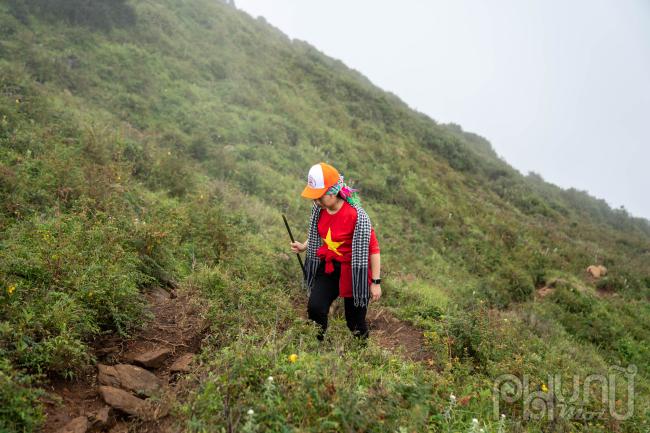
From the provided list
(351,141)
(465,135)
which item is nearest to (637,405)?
(351,141)

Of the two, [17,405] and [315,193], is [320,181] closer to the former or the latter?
[315,193]

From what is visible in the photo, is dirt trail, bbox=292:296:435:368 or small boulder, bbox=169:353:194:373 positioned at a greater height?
dirt trail, bbox=292:296:435:368

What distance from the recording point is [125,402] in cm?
316

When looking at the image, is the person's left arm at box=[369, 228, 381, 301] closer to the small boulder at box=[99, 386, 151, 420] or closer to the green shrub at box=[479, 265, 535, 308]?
the small boulder at box=[99, 386, 151, 420]

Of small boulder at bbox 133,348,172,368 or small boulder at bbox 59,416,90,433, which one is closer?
small boulder at bbox 59,416,90,433

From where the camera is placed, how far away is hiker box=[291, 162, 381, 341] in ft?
13.3

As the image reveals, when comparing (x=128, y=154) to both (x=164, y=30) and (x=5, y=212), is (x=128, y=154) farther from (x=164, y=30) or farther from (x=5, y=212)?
(x=164, y=30)

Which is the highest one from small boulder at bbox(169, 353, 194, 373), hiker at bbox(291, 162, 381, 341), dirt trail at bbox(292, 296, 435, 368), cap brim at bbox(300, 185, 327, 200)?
cap brim at bbox(300, 185, 327, 200)

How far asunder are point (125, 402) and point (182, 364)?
63cm

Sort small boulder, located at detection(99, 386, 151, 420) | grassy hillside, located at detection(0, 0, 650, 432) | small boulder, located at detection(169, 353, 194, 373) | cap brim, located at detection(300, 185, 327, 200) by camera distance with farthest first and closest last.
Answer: cap brim, located at detection(300, 185, 327, 200) → small boulder, located at detection(169, 353, 194, 373) → grassy hillside, located at detection(0, 0, 650, 432) → small boulder, located at detection(99, 386, 151, 420)

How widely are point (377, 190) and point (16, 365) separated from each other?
1143 cm

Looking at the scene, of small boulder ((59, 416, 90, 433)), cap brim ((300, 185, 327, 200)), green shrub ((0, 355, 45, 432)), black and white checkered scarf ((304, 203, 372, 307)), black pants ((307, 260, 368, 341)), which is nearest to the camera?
green shrub ((0, 355, 45, 432))

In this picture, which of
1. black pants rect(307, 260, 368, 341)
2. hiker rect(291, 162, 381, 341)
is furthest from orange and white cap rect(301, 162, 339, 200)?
black pants rect(307, 260, 368, 341)

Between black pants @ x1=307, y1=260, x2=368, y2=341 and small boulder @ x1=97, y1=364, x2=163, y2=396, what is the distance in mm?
1514
